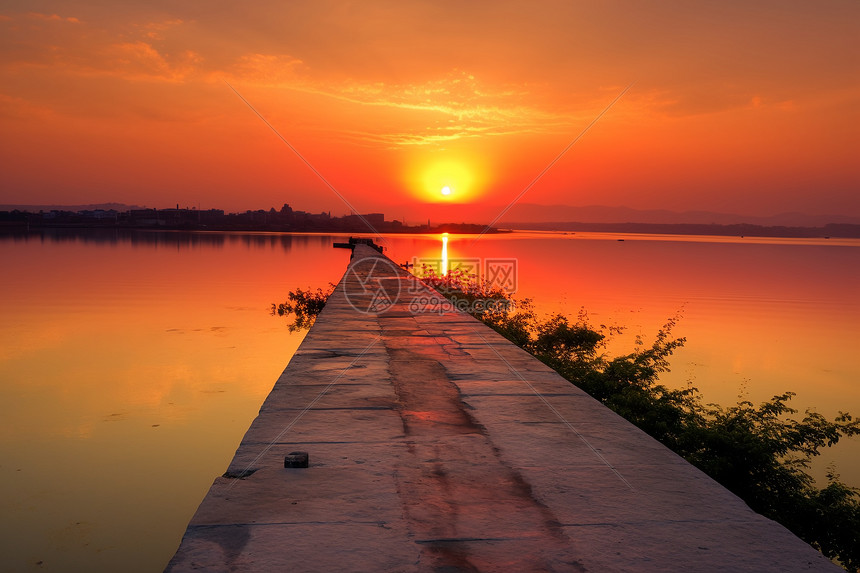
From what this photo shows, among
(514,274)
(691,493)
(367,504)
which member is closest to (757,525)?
(691,493)

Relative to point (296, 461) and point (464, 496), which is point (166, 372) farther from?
point (464, 496)

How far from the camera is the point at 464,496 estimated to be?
261cm

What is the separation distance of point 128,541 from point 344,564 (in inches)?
179

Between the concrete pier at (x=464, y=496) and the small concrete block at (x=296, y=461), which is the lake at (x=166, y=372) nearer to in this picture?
the concrete pier at (x=464, y=496)

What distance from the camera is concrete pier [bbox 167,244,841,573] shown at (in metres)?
2.10

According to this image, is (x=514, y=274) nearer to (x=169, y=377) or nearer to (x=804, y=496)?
(x=169, y=377)

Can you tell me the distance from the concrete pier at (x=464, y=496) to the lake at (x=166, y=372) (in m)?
3.10

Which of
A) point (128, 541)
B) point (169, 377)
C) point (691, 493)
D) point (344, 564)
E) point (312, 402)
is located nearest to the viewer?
point (344, 564)

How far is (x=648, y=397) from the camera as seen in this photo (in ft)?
25.8

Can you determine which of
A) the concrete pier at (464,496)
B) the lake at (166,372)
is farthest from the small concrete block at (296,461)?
the lake at (166,372)

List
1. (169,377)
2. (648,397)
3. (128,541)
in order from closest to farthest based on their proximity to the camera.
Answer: (128,541) < (648,397) < (169,377)

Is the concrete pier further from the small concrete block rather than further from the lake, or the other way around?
the lake

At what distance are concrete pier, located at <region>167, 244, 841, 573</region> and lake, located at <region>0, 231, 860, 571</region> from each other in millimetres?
3098

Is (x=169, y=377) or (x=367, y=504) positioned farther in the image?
(x=169, y=377)
